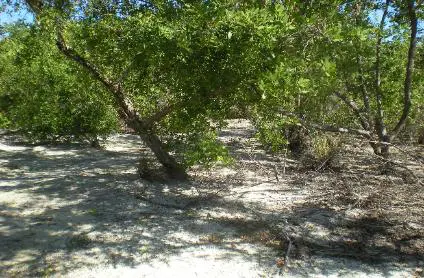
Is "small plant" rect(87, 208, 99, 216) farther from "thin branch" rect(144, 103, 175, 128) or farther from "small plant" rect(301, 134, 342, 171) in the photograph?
"small plant" rect(301, 134, 342, 171)

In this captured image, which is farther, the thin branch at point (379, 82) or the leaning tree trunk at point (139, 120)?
the thin branch at point (379, 82)

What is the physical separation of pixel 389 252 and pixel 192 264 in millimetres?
2498

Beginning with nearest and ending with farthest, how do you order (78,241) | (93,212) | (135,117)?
(78,241) → (93,212) → (135,117)

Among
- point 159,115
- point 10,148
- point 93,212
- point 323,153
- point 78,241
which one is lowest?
point 78,241

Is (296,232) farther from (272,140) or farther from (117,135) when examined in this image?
(117,135)

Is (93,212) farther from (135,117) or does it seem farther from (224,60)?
(224,60)

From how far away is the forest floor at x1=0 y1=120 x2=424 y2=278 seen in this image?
5.14m

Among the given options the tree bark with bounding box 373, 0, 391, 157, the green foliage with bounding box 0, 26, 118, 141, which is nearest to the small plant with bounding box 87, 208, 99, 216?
the green foliage with bounding box 0, 26, 118, 141

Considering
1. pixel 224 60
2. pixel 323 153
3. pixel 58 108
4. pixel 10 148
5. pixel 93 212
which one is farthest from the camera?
pixel 10 148

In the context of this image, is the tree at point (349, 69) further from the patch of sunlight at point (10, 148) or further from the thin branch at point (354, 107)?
the patch of sunlight at point (10, 148)

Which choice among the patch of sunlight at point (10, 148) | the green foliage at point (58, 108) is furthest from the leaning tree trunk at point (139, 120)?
the patch of sunlight at point (10, 148)

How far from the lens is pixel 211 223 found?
6.47 metres

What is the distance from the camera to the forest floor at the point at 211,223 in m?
5.14

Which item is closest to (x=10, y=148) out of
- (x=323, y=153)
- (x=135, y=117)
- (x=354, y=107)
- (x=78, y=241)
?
(x=135, y=117)
